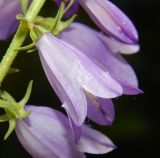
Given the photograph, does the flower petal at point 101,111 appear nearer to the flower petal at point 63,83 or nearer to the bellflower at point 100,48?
the flower petal at point 63,83

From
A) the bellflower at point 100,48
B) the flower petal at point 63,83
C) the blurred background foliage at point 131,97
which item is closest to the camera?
the flower petal at point 63,83

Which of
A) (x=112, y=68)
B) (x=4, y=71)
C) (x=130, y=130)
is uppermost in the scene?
(x=4, y=71)

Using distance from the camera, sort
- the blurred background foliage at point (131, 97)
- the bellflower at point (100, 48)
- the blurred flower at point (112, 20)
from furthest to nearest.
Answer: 1. the blurred background foliage at point (131, 97)
2. the bellflower at point (100, 48)
3. the blurred flower at point (112, 20)

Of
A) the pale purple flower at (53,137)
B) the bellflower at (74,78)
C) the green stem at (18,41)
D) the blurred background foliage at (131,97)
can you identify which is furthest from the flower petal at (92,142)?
the blurred background foliage at (131,97)

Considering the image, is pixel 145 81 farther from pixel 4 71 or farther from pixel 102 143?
pixel 4 71

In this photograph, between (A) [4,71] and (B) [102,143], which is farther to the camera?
(B) [102,143]

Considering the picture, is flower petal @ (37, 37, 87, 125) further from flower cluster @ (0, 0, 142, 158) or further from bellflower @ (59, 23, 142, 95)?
bellflower @ (59, 23, 142, 95)

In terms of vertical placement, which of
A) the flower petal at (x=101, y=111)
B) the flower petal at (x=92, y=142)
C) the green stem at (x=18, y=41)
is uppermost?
the green stem at (x=18, y=41)

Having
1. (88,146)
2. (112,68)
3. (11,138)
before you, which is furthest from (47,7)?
(88,146)

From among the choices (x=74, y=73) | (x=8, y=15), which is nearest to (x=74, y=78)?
(x=74, y=73)
